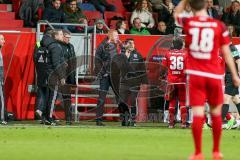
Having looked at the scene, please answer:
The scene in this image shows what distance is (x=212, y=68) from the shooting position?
1135cm

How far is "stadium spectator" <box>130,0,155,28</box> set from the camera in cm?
Result: 2369

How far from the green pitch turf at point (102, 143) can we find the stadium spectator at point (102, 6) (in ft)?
20.1

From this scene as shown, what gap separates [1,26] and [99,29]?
2.64 metres

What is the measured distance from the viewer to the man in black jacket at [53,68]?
1923cm

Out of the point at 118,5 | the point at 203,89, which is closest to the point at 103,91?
the point at 118,5

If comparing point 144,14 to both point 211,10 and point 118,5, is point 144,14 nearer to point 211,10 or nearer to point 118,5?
point 118,5

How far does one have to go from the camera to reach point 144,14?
23766 millimetres

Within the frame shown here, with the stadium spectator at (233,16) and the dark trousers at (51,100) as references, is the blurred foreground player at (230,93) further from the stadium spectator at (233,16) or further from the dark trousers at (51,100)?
the stadium spectator at (233,16)

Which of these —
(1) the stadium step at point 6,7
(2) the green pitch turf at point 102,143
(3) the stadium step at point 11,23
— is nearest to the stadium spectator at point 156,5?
(1) the stadium step at point 6,7

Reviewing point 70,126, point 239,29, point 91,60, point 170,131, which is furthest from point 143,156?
point 239,29

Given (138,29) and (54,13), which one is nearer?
(54,13)

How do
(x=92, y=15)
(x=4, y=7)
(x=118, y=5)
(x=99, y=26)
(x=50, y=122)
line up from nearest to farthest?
(x=50, y=122)
(x=99, y=26)
(x=4, y=7)
(x=92, y=15)
(x=118, y=5)

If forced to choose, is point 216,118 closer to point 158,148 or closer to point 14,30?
point 158,148

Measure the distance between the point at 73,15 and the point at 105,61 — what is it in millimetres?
3003
